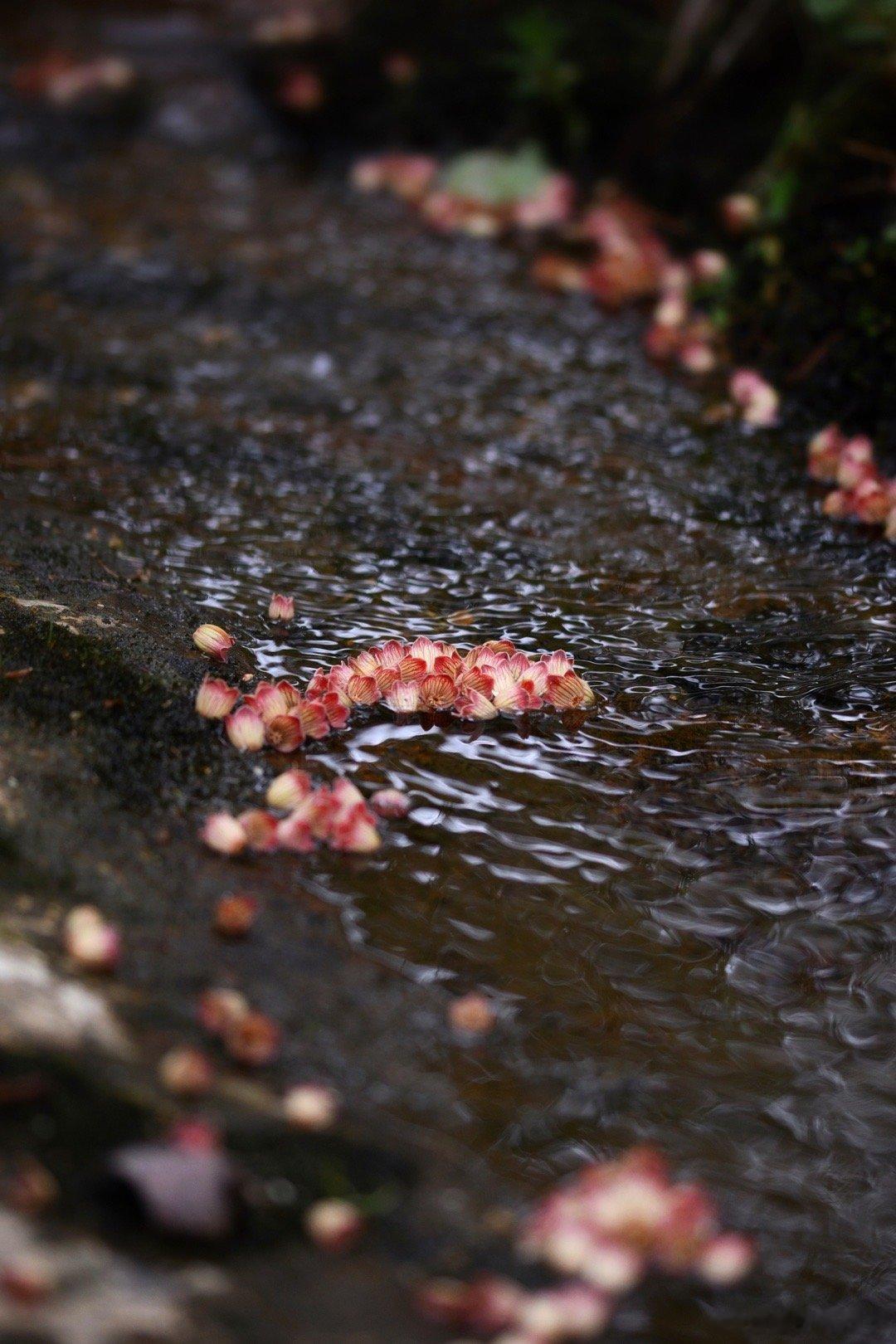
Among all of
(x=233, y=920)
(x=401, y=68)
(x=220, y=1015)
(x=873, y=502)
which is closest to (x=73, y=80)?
(x=401, y=68)

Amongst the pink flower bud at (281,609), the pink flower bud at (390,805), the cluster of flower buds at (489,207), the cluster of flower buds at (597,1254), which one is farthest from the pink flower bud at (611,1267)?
the cluster of flower buds at (489,207)

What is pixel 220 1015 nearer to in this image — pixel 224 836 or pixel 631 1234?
pixel 224 836

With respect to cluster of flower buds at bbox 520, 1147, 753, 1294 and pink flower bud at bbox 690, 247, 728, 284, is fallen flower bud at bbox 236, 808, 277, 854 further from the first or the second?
pink flower bud at bbox 690, 247, 728, 284

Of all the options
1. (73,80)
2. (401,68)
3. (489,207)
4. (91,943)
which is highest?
(401,68)

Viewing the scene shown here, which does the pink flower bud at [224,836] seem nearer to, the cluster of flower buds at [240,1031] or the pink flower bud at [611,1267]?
the cluster of flower buds at [240,1031]

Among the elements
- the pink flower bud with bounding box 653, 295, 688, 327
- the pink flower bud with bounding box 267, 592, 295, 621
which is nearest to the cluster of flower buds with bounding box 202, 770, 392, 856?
the pink flower bud with bounding box 267, 592, 295, 621

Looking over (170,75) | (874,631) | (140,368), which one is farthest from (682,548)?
(170,75)
